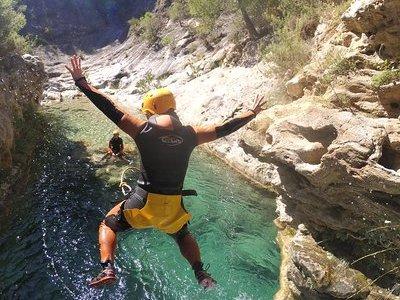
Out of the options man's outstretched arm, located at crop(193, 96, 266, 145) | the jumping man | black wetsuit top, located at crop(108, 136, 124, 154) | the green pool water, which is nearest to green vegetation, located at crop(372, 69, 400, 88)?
man's outstretched arm, located at crop(193, 96, 266, 145)

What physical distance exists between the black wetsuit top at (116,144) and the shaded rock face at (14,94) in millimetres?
3421

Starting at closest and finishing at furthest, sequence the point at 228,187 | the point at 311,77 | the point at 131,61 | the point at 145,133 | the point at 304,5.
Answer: the point at 145,133 < the point at 311,77 < the point at 228,187 < the point at 304,5 < the point at 131,61

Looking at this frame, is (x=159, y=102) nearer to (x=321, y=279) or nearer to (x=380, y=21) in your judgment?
(x=321, y=279)

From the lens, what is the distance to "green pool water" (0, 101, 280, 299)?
9.16 meters

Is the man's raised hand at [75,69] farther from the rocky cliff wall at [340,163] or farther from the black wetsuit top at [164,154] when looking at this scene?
the rocky cliff wall at [340,163]

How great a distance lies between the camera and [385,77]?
9086 mm

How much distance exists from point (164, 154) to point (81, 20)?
51.5 m

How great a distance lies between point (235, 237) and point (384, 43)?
6.03 meters

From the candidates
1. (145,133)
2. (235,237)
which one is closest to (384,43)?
(235,237)

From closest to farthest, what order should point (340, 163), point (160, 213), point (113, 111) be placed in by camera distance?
1. point (113, 111)
2. point (160, 213)
3. point (340, 163)

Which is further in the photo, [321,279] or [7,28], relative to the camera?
[7,28]

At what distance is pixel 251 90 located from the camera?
62.6ft

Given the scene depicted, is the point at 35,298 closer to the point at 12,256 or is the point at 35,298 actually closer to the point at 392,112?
the point at 12,256

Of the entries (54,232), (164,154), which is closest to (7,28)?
(54,232)
